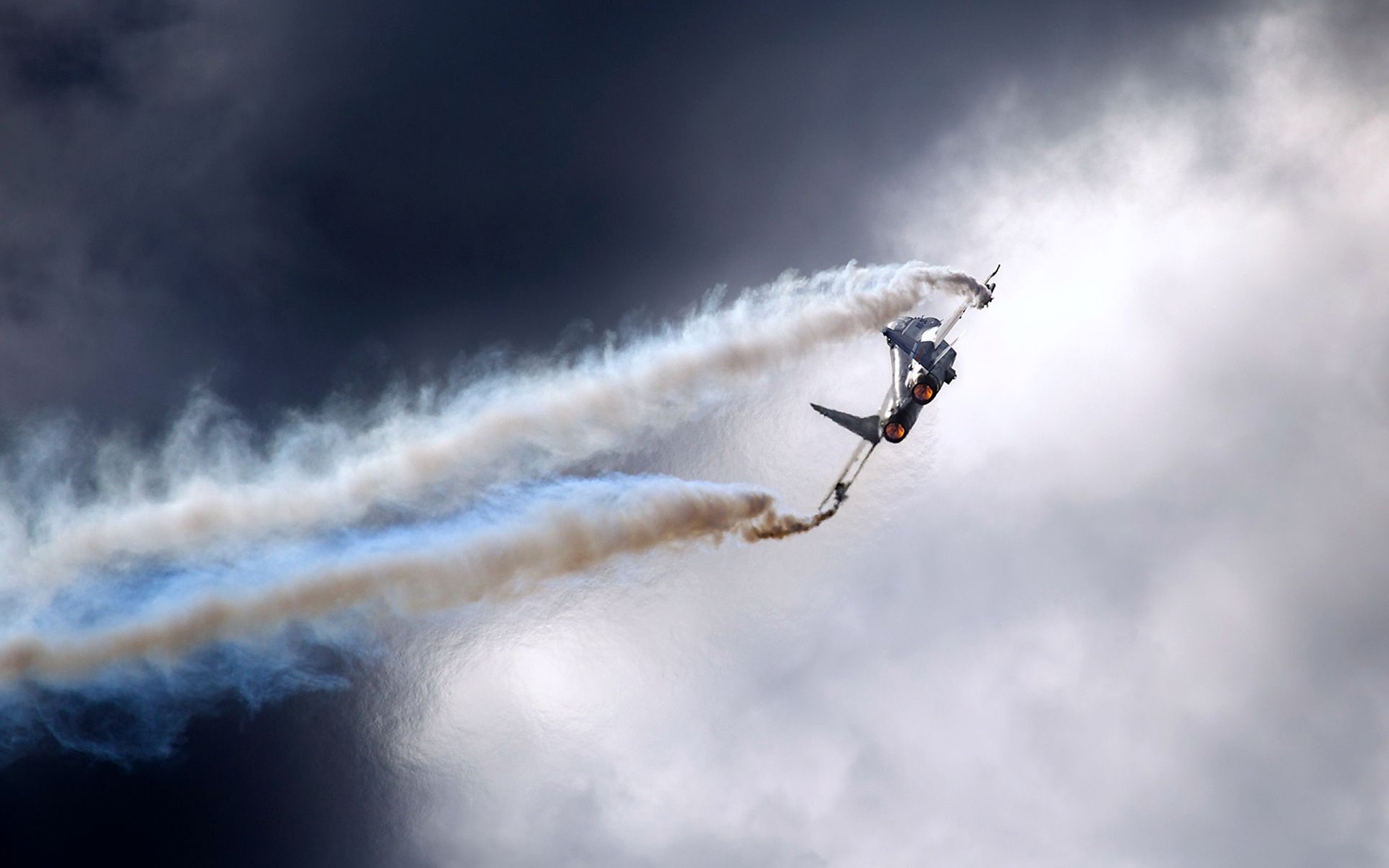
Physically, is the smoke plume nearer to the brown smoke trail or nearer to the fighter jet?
the brown smoke trail

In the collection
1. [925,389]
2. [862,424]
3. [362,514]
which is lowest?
[362,514]

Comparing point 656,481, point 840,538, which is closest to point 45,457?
point 656,481

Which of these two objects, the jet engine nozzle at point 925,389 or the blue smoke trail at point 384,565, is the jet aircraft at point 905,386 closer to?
the jet engine nozzle at point 925,389

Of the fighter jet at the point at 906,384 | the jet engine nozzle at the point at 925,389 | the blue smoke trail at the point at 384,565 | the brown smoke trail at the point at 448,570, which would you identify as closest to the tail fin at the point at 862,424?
the fighter jet at the point at 906,384

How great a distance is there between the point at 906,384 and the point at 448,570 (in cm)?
2648

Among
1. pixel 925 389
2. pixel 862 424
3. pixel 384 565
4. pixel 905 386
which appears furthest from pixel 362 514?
pixel 925 389

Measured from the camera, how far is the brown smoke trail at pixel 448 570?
2004 inches

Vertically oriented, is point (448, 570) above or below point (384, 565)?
above

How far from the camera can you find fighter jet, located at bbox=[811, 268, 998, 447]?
5119cm

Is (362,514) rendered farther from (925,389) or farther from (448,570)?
(925,389)

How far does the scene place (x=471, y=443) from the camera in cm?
5575

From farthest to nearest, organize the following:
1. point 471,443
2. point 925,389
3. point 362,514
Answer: point 471,443 < point 362,514 < point 925,389

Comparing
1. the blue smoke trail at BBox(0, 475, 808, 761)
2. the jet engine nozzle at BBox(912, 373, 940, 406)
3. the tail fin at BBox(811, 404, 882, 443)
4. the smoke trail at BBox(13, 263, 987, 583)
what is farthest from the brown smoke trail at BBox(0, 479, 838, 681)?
the jet engine nozzle at BBox(912, 373, 940, 406)

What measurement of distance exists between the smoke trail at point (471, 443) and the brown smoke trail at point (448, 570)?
11.9 feet
